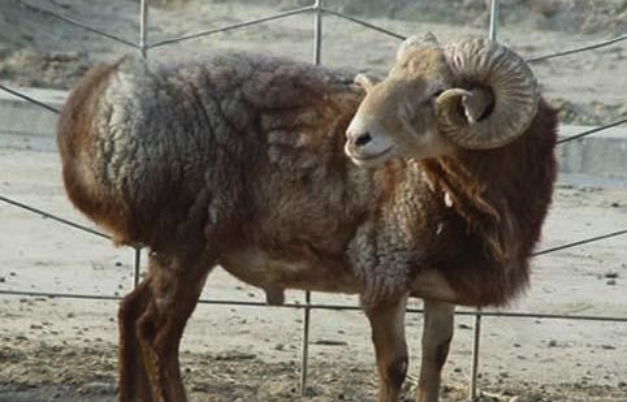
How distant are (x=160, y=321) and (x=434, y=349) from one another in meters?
1.26

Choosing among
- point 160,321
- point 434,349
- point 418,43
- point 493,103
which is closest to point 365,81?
point 418,43

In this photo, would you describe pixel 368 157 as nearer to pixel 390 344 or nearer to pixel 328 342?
pixel 390 344

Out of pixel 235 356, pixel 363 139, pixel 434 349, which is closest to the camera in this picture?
pixel 363 139

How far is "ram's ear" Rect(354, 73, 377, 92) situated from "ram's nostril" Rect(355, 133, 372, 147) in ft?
1.60

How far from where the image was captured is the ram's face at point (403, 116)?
906 cm

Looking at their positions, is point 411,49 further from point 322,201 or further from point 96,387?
point 96,387

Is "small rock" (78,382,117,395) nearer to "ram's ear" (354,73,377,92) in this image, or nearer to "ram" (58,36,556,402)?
"ram" (58,36,556,402)

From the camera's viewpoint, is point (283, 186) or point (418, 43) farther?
point (283, 186)

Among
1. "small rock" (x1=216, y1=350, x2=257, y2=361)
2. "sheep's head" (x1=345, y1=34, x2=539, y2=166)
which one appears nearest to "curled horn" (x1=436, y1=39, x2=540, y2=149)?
"sheep's head" (x1=345, y1=34, x2=539, y2=166)

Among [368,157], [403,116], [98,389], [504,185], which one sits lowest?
[98,389]

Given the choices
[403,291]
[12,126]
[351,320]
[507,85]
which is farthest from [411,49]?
[12,126]

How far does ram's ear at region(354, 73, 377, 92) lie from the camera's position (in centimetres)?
957

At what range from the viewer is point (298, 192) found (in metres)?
9.81

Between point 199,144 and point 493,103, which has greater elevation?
point 493,103
